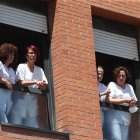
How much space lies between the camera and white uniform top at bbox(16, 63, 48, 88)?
12352 mm

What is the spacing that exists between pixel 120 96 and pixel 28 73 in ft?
6.00

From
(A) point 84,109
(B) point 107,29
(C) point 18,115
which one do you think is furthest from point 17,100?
(B) point 107,29

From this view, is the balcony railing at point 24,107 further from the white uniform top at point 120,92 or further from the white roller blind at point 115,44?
the white roller blind at point 115,44

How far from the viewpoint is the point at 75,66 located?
512 inches

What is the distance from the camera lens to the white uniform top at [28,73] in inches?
486

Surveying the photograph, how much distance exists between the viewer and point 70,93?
1270cm

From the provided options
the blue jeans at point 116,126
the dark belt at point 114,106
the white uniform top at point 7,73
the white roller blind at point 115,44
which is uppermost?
the white roller blind at point 115,44

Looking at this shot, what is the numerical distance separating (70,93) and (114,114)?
111 cm

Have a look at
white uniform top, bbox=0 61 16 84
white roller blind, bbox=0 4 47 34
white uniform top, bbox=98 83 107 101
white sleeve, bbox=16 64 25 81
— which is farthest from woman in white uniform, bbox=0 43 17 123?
white uniform top, bbox=98 83 107 101

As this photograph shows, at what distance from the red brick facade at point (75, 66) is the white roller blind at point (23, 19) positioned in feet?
0.56

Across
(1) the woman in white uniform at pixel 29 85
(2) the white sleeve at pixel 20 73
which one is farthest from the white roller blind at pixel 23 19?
(2) the white sleeve at pixel 20 73

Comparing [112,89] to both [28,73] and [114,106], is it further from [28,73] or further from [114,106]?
[28,73]

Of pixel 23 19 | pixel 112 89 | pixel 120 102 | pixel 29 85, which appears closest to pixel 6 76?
pixel 29 85

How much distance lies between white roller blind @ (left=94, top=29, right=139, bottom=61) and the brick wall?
40cm
